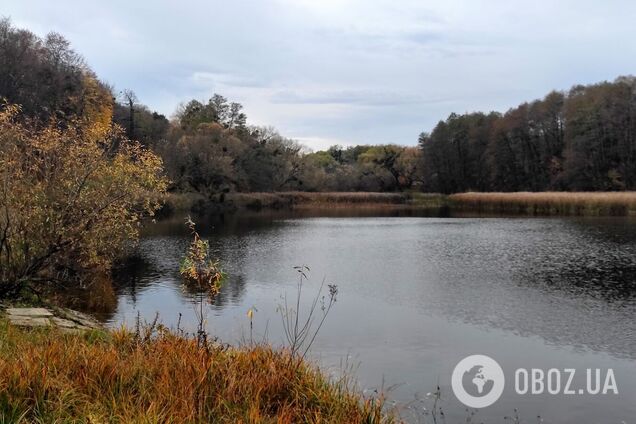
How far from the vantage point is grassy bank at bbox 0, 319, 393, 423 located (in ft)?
16.5

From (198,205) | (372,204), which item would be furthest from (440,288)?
(372,204)

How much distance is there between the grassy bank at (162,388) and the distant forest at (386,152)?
1738 inches

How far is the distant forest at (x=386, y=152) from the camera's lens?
51250 millimetres

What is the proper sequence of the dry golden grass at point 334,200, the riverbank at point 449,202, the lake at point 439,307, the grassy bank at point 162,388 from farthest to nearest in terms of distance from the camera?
the dry golden grass at point 334,200 < the riverbank at point 449,202 < the lake at point 439,307 < the grassy bank at point 162,388

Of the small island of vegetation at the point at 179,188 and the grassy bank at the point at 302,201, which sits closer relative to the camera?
the small island of vegetation at the point at 179,188

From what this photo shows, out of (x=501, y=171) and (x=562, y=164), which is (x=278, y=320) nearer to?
(x=562, y=164)

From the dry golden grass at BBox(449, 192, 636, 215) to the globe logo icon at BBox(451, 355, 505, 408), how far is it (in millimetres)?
43563

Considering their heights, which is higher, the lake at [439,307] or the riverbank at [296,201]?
the riverbank at [296,201]

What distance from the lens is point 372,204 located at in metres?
A: 82.2

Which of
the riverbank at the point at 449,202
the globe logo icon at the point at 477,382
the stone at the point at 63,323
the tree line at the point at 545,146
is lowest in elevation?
the globe logo icon at the point at 477,382

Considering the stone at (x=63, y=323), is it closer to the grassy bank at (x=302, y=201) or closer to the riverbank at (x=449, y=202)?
the riverbank at (x=449, y=202)

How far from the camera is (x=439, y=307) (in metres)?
14.1

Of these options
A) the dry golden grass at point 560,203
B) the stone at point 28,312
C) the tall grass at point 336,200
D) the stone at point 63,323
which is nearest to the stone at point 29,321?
the stone at point 63,323

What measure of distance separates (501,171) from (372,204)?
21.6 m
